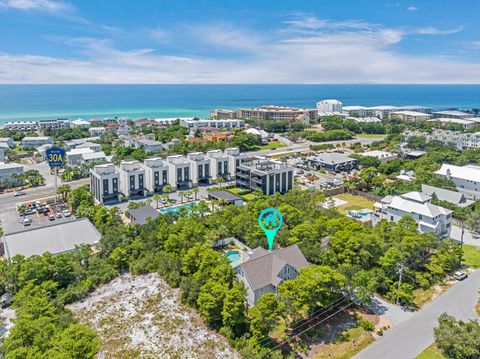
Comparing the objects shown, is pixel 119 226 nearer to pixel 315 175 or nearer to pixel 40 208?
pixel 40 208

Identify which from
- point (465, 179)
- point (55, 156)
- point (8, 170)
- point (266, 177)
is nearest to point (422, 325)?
point (266, 177)

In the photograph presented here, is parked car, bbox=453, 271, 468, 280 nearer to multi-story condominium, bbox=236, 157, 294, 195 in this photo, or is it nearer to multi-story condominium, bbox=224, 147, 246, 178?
multi-story condominium, bbox=236, 157, 294, 195

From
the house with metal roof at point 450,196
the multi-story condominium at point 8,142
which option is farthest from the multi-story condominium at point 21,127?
the house with metal roof at point 450,196

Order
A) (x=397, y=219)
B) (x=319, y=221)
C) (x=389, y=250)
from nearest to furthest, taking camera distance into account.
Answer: (x=389, y=250), (x=319, y=221), (x=397, y=219)

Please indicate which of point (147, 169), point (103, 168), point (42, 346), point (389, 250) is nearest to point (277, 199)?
point (389, 250)

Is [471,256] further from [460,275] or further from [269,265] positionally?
[269,265]

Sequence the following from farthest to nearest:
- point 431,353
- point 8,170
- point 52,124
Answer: point 52,124 → point 8,170 → point 431,353

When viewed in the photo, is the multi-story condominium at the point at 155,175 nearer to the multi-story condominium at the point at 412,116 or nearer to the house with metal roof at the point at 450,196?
the house with metal roof at the point at 450,196
